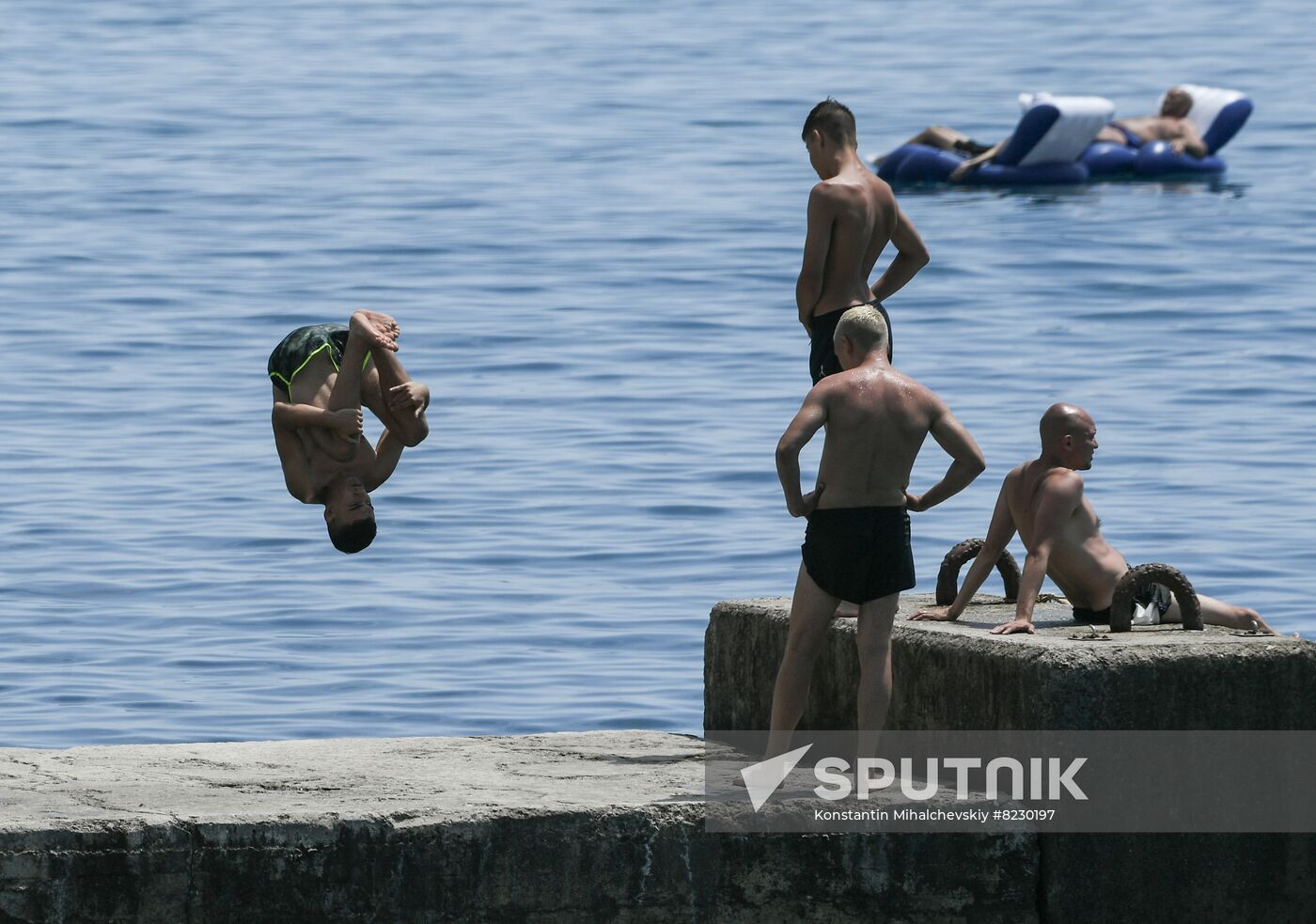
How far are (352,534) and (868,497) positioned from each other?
78.7 inches

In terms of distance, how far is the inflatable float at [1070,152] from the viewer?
34.0 metres

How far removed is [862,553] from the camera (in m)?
8.59

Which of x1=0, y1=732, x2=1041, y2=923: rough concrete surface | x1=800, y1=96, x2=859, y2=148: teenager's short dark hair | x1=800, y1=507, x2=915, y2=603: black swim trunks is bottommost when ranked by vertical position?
x1=0, y1=732, x2=1041, y2=923: rough concrete surface

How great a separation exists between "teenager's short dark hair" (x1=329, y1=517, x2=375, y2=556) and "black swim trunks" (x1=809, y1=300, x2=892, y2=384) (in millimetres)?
1970

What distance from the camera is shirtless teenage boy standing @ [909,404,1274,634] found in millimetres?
9250

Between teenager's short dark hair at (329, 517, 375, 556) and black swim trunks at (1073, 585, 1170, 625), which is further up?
teenager's short dark hair at (329, 517, 375, 556)

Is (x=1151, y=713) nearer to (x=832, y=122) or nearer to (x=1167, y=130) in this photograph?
(x=832, y=122)

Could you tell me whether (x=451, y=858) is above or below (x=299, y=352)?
below

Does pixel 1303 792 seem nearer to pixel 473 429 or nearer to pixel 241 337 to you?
pixel 473 429

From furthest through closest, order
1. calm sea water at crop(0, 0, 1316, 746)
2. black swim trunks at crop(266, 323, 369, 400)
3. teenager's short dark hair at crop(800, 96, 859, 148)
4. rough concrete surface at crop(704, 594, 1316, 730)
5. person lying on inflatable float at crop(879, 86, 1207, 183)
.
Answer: person lying on inflatable float at crop(879, 86, 1207, 183), calm sea water at crop(0, 0, 1316, 746), teenager's short dark hair at crop(800, 96, 859, 148), black swim trunks at crop(266, 323, 369, 400), rough concrete surface at crop(704, 594, 1316, 730)

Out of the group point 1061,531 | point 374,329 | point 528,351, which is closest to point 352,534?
point 374,329

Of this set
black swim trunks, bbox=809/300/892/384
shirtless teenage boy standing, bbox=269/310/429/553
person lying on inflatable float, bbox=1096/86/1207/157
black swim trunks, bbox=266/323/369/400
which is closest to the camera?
shirtless teenage boy standing, bbox=269/310/429/553

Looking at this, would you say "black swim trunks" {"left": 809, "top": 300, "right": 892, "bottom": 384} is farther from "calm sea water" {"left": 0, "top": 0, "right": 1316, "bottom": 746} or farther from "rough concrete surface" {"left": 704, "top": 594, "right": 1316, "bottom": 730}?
"calm sea water" {"left": 0, "top": 0, "right": 1316, "bottom": 746}

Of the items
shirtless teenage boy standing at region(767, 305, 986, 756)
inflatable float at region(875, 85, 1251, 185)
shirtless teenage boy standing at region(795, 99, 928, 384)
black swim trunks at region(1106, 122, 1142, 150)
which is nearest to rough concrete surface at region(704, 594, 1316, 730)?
shirtless teenage boy standing at region(767, 305, 986, 756)
